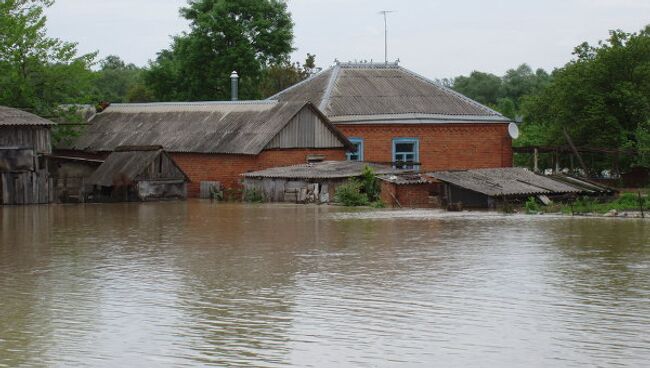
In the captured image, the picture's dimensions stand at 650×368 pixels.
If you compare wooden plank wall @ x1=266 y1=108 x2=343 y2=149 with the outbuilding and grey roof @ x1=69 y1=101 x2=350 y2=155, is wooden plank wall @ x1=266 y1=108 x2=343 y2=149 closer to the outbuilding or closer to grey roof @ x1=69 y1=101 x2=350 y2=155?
grey roof @ x1=69 y1=101 x2=350 y2=155

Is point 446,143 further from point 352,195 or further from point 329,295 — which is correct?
point 329,295

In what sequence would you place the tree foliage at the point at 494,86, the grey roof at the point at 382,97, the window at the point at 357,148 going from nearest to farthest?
the window at the point at 357,148 → the grey roof at the point at 382,97 → the tree foliage at the point at 494,86

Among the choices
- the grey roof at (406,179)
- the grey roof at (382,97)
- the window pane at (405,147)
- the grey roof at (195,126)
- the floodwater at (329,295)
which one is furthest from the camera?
the window pane at (405,147)

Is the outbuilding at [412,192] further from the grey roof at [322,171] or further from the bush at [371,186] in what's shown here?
the grey roof at [322,171]

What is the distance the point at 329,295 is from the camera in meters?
15.4

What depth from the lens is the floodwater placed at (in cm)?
1173

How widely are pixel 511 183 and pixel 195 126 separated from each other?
45.6ft

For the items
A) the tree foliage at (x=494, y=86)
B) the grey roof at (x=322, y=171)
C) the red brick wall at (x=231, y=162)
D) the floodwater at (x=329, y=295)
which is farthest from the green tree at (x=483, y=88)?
the floodwater at (x=329, y=295)

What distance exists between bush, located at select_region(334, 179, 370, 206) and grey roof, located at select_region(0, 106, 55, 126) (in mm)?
9839

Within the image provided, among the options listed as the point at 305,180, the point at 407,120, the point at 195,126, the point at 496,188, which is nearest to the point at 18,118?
the point at 195,126

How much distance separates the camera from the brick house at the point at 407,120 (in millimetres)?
41906

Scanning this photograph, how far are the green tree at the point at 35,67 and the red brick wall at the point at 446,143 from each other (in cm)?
1023

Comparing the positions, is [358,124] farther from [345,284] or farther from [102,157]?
[345,284]

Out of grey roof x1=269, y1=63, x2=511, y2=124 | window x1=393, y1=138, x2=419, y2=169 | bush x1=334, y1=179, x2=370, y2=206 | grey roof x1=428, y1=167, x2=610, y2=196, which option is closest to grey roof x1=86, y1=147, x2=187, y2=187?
bush x1=334, y1=179, x2=370, y2=206
